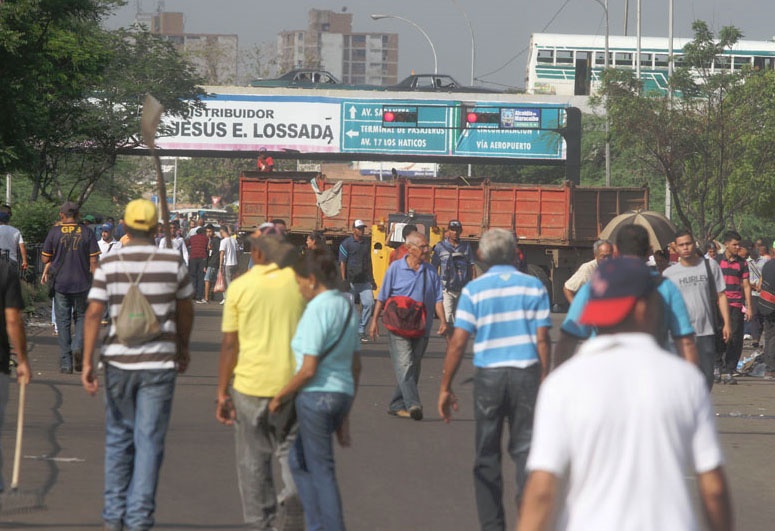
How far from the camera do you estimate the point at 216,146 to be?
61.4 metres

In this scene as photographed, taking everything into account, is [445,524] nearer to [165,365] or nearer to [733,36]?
[165,365]

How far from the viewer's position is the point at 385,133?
58688mm

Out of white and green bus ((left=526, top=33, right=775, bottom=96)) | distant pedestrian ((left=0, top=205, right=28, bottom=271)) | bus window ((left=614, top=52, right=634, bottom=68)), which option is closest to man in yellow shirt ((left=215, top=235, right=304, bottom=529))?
distant pedestrian ((left=0, top=205, right=28, bottom=271))

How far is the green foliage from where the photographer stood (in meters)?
27.7

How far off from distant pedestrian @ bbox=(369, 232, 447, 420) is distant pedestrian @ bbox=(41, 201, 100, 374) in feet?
12.9

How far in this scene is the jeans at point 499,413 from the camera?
7219mm

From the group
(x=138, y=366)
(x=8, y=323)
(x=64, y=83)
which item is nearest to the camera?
(x=138, y=366)

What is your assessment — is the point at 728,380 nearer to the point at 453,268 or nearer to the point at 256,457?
the point at 453,268

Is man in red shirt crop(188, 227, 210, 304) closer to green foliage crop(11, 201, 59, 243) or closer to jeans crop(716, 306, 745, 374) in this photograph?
green foliage crop(11, 201, 59, 243)

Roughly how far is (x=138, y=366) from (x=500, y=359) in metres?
1.88

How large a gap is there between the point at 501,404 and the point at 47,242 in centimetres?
865

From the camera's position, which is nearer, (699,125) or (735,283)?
(735,283)

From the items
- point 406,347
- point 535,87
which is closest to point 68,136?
point 406,347

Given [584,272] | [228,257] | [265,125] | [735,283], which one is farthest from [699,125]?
[265,125]
